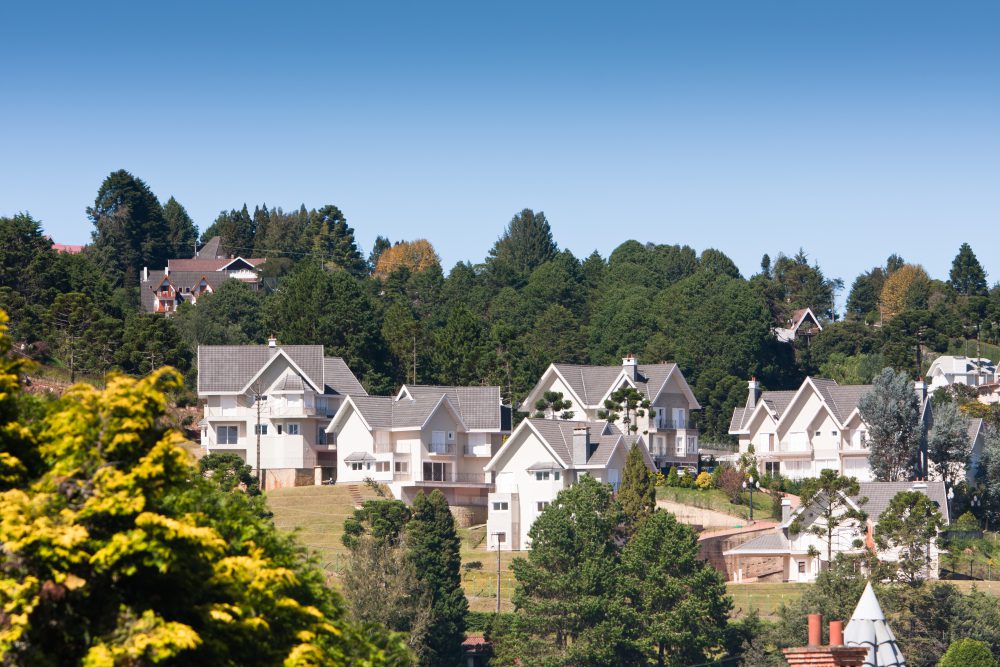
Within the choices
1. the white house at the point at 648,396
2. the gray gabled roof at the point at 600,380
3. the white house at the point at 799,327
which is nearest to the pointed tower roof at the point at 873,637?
the white house at the point at 648,396

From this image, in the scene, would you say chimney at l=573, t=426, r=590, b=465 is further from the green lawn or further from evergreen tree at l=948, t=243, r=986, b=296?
evergreen tree at l=948, t=243, r=986, b=296

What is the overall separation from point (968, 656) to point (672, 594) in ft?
38.9

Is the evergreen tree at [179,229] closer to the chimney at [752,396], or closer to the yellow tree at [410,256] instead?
the yellow tree at [410,256]

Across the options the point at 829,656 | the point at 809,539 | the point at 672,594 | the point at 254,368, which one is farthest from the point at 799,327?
the point at 829,656

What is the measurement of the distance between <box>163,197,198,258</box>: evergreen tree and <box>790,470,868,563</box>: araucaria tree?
108m

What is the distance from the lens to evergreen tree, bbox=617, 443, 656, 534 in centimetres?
7200

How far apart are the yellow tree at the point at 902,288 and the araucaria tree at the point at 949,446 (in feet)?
212

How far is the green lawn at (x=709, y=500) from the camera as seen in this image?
8269 cm

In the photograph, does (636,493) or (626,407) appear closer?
(636,493)

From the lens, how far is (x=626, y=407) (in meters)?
92.3

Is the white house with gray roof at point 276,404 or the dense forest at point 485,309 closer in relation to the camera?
the white house with gray roof at point 276,404

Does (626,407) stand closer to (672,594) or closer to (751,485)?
(751,485)

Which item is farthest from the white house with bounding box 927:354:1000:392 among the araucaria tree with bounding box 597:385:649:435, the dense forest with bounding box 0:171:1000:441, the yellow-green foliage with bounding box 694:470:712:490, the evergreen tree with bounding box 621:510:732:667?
the evergreen tree with bounding box 621:510:732:667

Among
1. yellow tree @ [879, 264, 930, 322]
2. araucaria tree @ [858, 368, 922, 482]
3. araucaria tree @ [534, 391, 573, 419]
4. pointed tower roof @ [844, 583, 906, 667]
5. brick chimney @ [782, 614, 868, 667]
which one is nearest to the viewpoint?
brick chimney @ [782, 614, 868, 667]
